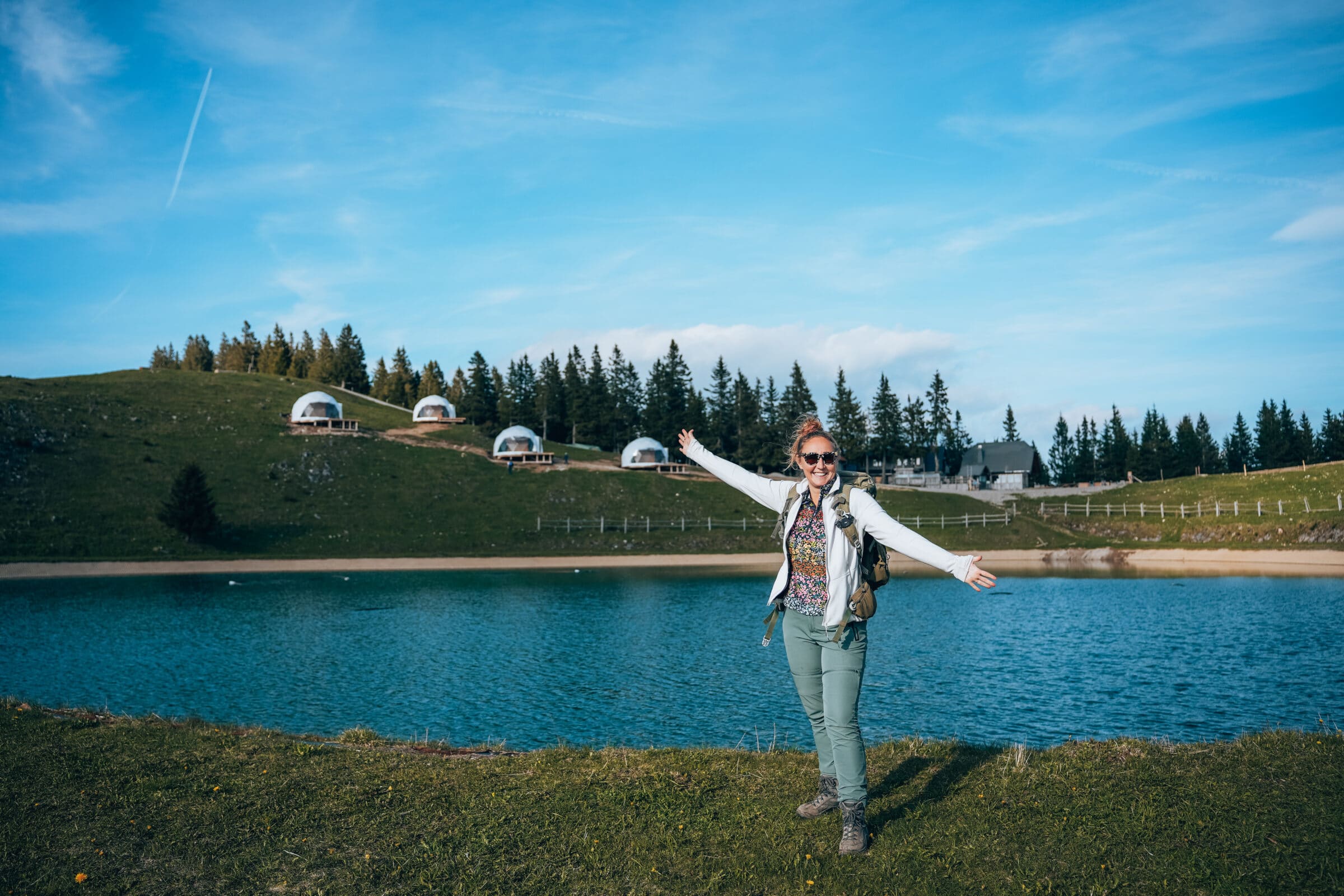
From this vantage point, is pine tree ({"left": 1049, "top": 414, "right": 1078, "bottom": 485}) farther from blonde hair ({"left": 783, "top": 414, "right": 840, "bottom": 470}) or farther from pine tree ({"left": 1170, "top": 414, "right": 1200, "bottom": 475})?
blonde hair ({"left": 783, "top": 414, "right": 840, "bottom": 470})

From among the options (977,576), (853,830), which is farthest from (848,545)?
(853,830)

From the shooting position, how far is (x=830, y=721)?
21.5 feet

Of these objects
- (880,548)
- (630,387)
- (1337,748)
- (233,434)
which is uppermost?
(630,387)

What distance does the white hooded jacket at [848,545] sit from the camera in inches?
250

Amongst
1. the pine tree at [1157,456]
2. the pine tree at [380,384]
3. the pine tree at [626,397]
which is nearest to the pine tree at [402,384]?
the pine tree at [380,384]

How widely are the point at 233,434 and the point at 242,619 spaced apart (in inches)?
2058

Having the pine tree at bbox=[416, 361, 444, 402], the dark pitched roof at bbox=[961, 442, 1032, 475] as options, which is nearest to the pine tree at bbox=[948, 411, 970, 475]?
the dark pitched roof at bbox=[961, 442, 1032, 475]

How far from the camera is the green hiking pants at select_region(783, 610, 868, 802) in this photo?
21.1 ft

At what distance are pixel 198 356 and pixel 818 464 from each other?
166 meters

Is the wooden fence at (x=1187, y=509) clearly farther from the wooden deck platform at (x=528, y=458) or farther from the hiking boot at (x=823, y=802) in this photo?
the hiking boot at (x=823, y=802)

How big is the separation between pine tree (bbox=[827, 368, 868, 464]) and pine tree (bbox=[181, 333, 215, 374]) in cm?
10881

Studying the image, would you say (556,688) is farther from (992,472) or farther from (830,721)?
(992,472)

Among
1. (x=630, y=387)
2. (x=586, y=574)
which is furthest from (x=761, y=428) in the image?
(x=586, y=574)

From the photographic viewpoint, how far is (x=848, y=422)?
342 feet
